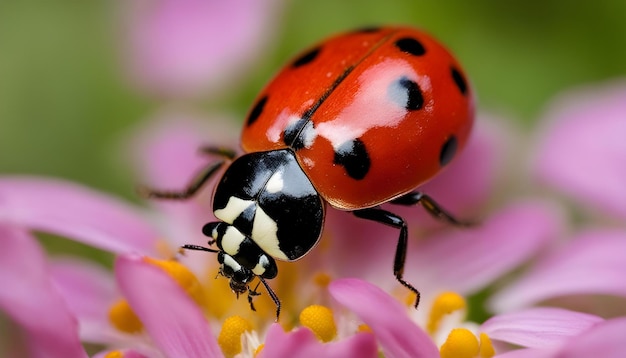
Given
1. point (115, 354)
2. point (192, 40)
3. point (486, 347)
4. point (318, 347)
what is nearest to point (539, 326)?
point (486, 347)

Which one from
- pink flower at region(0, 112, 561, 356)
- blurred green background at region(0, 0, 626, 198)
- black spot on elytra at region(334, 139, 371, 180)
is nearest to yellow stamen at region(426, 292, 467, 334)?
pink flower at region(0, 112, 561, 356)

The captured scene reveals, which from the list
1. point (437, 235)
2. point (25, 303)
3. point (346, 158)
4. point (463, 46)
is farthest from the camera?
point (463, 46)

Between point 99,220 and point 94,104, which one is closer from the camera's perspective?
point 99,220

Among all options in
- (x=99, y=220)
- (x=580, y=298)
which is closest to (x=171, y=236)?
(x=99, y=220)

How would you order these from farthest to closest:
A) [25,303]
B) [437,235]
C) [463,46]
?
[463,46], [437,235], [25,303]

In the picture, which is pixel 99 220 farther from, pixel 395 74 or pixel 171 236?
pixel 395 74

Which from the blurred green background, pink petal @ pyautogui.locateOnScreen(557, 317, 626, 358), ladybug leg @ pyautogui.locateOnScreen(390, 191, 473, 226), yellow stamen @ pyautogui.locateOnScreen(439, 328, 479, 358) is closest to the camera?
pink petal @ pyautogui.locateOnScreen(557, 317, 626, 358)

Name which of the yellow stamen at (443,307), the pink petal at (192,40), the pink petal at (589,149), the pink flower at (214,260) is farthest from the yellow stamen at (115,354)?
the pink petal at (192,40)

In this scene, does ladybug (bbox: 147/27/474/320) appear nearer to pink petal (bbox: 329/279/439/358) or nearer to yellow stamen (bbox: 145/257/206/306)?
yellow stamen (bbox: 145/257/206/306)

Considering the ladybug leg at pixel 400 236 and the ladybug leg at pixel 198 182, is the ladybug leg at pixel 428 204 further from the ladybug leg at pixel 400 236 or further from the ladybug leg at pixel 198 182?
the ladybug leg at pixel 198 182
